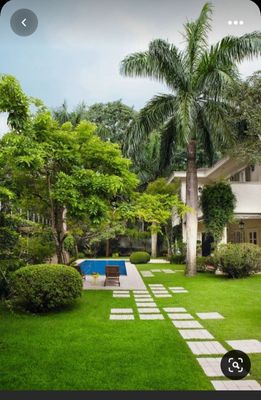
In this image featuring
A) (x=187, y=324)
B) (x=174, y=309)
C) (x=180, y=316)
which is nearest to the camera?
(x=187, y=324)

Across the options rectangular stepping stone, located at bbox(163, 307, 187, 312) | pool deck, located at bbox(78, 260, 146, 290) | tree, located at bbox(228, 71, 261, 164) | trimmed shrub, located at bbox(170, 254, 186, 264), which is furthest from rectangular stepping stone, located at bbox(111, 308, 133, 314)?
trimmed shrub, located at bbox(170, 254, 186, 264)

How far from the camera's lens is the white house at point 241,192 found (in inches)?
626

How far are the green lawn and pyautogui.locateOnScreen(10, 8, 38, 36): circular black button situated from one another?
2.22 m

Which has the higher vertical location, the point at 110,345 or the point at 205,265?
the point at 205,265

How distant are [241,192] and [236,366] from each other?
14145 mm

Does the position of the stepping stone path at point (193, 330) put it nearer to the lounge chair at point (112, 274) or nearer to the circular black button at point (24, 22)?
the lounge chair at point (112, 274)

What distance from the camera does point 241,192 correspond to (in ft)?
52.2

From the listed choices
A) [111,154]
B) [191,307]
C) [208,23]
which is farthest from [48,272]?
[208,23]

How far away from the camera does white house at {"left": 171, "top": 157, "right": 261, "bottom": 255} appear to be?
15891 mm

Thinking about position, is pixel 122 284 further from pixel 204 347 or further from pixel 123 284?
pixel 204 347

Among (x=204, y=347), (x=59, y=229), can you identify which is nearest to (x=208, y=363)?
(x=204, y=347)

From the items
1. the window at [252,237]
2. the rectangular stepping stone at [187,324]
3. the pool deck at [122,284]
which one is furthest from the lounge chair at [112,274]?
the window at [252,237]

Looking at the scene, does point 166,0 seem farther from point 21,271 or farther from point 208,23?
point 21,271

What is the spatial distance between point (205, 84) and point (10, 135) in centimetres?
779
